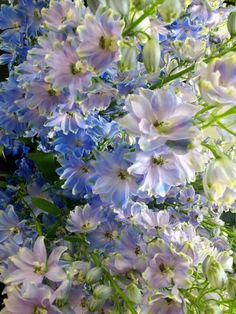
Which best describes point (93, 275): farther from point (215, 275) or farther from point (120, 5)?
point (120, 5)

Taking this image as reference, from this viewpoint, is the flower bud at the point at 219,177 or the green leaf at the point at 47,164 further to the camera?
the green leaf at the point at 47,164

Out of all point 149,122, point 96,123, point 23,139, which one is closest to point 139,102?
point 149,122

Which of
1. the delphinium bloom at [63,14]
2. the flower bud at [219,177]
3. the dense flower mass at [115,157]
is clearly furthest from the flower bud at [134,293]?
the delphinium bloom at [63,14]

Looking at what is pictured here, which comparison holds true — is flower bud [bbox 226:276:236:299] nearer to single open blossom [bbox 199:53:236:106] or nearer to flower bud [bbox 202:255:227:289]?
flower bud [bbox 202:255:227:289]

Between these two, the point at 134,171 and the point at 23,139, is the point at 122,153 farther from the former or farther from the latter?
the point at 23,139

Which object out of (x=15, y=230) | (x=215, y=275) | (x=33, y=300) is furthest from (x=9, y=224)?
(x=215, y=275)

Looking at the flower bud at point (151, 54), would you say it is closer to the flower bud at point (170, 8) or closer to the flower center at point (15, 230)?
the flower bud at point (170, 8)
